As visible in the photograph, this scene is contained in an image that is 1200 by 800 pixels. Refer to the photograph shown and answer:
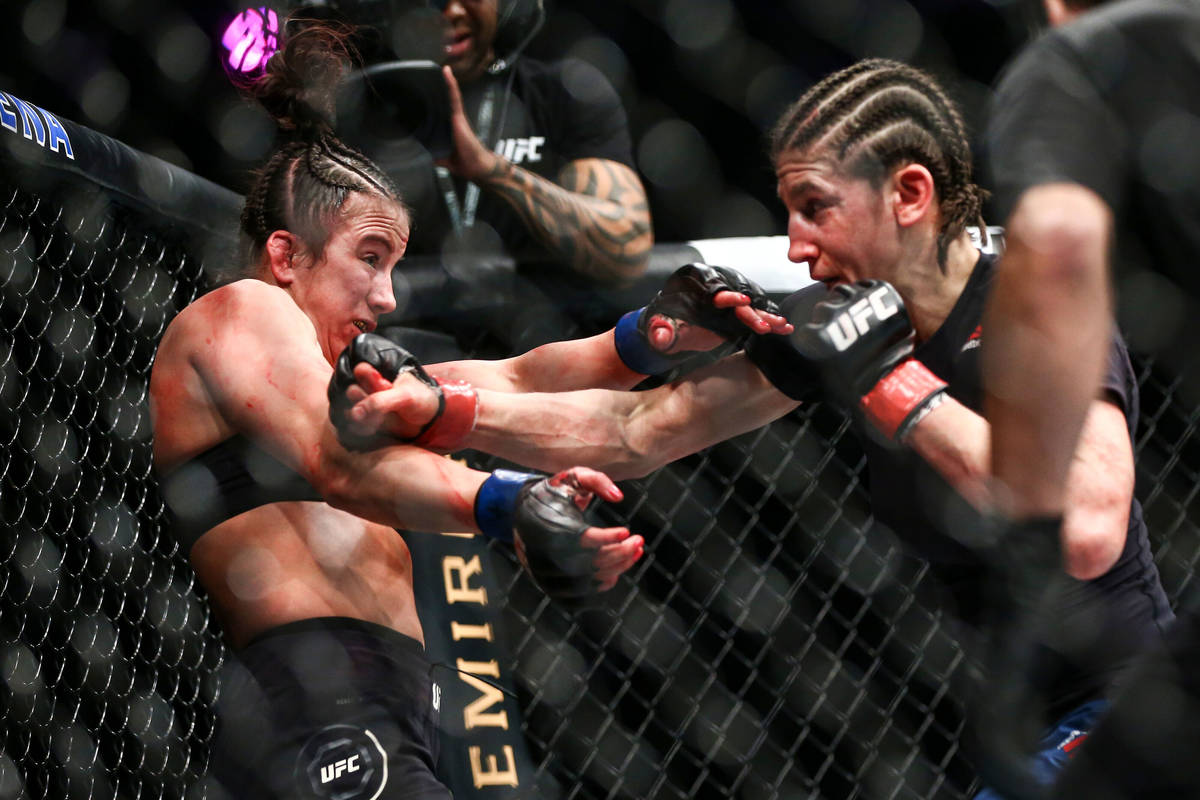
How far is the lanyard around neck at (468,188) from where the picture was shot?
2.05m

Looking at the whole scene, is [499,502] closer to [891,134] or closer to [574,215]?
[891,134]

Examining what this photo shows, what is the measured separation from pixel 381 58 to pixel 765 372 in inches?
31.4

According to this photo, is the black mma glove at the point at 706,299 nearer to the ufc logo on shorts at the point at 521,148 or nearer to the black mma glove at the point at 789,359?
the black mma glove at the point at 789,359

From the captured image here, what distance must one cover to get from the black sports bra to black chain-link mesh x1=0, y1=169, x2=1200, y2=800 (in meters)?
0.45

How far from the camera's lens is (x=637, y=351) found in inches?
66.7

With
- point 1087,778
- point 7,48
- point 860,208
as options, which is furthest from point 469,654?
point 7,48

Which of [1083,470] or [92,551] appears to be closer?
[1083,470]

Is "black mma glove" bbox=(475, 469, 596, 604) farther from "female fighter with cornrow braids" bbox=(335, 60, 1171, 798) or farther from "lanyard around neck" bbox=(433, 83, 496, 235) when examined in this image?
"lanyard around neck" bbox=(433, 83, 496, 235)

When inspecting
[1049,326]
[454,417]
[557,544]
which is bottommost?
[454,417]

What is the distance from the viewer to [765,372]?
5.14ft

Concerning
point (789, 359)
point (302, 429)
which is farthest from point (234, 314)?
point (789, 359)

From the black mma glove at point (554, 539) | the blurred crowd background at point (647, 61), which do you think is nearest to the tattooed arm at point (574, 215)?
the blurred crowd background at point (647, 61)

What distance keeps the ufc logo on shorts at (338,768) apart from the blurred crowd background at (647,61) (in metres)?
1.48

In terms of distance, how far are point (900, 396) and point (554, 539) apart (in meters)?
0.38
